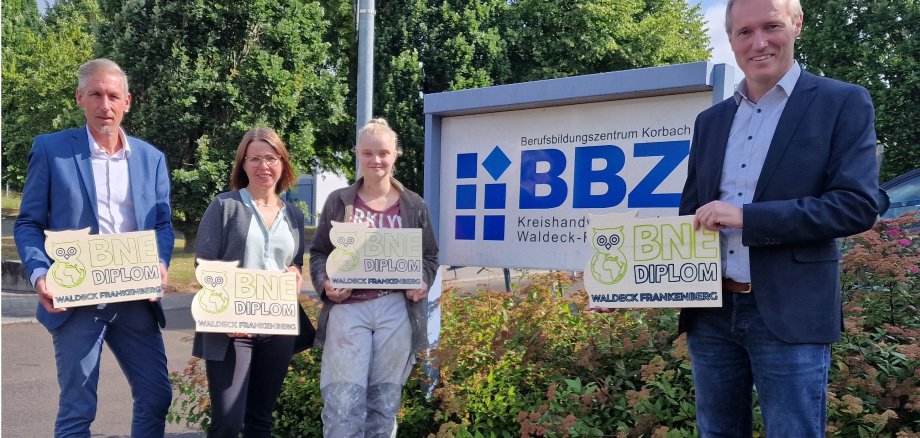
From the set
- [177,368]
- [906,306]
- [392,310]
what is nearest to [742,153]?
[392,310]

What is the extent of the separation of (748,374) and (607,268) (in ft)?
1.97

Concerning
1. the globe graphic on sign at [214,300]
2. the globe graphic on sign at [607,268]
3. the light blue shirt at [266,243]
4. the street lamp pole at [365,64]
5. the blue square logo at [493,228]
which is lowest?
the globe graphic on sign at [214,300]

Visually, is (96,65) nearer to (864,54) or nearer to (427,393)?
(427,393)

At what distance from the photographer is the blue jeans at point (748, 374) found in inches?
88.0

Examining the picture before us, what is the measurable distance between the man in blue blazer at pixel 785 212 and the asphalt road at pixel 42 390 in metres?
3.36

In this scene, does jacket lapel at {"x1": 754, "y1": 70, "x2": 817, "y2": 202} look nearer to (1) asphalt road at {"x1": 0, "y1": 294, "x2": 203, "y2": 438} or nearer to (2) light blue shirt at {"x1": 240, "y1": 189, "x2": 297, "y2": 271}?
(2) light blue shirt at {"x1": 240, "y1": 189, "x2": 297, "y2": 271}

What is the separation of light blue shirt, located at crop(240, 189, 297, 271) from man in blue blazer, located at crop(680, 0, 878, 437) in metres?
1.99

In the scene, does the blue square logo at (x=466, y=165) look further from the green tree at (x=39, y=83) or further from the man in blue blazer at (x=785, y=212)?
the green tree at (x=39, y=83)

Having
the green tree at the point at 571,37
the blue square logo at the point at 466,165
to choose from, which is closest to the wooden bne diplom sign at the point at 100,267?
the blue square logo at the point at 466,165

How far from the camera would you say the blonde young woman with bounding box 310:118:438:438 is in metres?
3.50

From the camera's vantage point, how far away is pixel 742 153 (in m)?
2.41

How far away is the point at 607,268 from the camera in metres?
2.81

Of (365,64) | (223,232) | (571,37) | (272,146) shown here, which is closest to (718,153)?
(272,146)

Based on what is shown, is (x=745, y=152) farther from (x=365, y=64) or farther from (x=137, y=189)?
(x=365, y=64)
